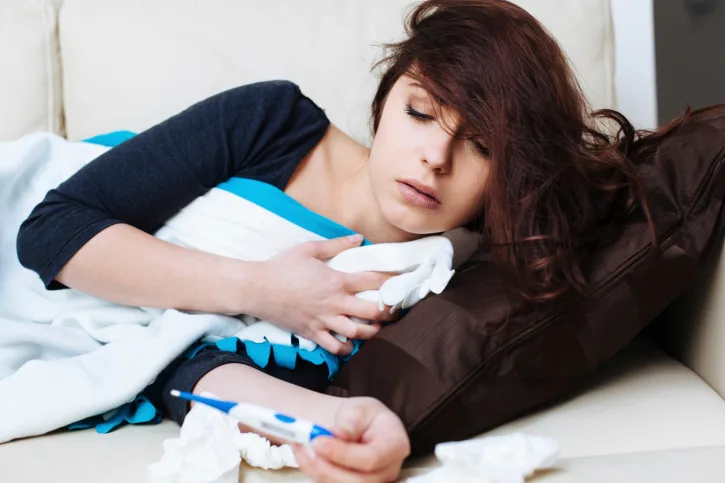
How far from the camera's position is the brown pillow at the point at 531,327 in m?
0.88

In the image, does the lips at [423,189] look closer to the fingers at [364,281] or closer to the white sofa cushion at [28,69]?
the fingers at [364,281]

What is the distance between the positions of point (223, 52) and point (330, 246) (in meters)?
0.47

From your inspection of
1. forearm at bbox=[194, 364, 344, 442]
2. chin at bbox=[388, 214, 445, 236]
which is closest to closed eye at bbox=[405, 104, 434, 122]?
chin at bbox=[388, 214, 445, 236]

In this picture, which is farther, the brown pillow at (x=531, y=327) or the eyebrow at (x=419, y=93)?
the eyebrow at (x=419, y=93)

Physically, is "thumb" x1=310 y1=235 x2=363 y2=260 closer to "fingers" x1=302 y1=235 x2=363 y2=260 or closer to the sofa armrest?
"fingers" x1=302 y1=235 x2=363 y2=260

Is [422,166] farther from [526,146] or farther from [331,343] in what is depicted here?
[331,343]

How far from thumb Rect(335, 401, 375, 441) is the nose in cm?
34

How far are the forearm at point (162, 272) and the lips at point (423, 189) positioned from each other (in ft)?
0.74

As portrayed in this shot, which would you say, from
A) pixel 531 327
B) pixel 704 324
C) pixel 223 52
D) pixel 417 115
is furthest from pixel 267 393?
pixel 223 52

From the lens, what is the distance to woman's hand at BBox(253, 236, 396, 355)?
102 centimetres

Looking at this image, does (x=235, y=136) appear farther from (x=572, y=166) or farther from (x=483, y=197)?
(x=572, y=166)

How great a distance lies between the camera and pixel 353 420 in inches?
29.3

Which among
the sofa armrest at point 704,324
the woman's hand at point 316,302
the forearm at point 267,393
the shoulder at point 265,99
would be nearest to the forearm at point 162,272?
the woman's hand at point 316,302

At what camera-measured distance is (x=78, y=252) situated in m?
1.04
